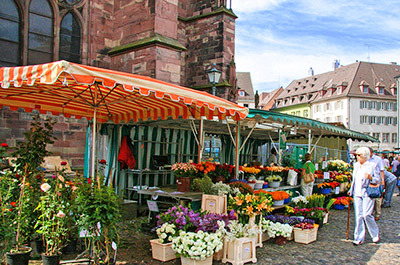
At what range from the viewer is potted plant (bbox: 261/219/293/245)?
624cm

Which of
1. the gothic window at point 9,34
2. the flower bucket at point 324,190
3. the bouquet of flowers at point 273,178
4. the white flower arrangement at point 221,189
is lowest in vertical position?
the flower bucket at point 324,190

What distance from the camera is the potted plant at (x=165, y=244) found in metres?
5.11

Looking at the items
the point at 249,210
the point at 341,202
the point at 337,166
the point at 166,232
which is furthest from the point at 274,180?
the point at 337,166

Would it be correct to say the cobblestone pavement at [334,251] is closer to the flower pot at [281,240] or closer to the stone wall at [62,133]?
the flower pot at [281,240]

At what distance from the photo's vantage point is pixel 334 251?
5969 mm

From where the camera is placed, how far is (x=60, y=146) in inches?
417

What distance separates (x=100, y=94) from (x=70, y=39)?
22.5 ft

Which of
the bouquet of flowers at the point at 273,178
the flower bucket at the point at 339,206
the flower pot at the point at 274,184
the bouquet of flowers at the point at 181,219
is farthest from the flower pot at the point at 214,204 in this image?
the flower bucket at the point at 339,206

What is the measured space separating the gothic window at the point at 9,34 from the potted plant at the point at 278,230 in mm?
8159

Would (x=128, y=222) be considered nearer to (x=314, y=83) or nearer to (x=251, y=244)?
(x=251, y=244)

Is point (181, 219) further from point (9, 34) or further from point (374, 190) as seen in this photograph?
point (9, 34)

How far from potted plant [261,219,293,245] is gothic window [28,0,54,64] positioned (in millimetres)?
8094

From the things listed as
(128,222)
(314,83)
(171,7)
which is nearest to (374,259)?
(128,222)

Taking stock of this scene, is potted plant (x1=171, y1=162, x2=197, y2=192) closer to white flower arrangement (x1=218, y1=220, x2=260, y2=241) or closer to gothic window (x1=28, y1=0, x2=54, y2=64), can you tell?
white flower arrangement (x1=218, y1=220, x2=260, y2=241)
